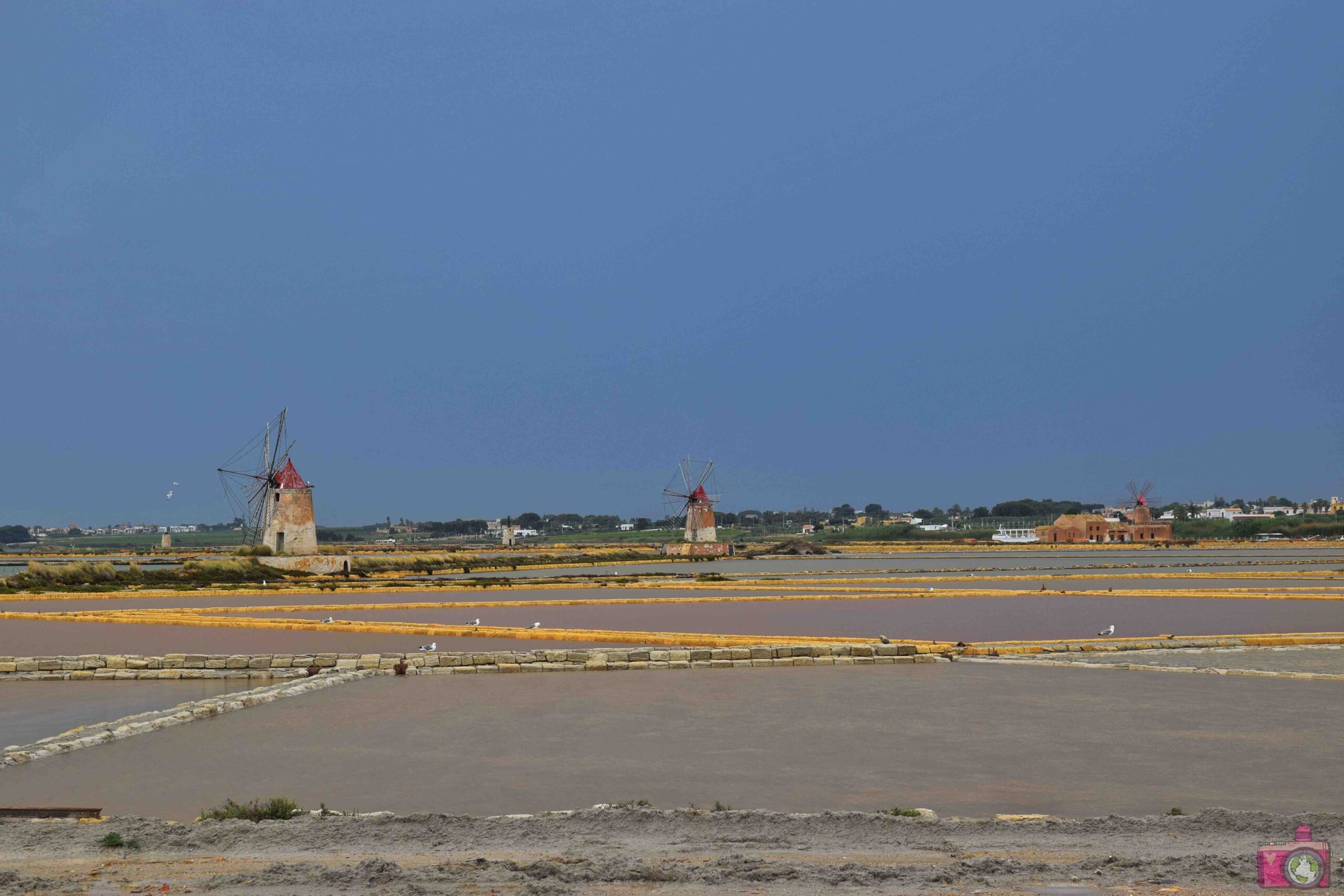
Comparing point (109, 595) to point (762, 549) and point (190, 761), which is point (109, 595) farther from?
point (762, 549)

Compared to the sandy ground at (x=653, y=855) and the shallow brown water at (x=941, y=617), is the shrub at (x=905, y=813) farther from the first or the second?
the shallow brown water at (x=941, y=617)

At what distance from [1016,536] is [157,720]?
321 feet

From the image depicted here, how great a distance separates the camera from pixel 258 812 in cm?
618

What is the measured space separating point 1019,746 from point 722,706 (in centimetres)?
320

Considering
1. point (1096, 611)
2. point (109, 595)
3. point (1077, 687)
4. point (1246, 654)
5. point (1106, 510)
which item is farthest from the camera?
point (1106, 510)

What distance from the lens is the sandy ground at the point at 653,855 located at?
4832 millimetres

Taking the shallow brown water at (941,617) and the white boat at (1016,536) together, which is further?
the white boat at (1016,536)

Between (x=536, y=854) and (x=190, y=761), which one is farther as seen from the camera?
(x=190, y=761)

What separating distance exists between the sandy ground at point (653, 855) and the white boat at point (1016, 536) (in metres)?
92.4

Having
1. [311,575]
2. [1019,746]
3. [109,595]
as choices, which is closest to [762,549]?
[311,575]

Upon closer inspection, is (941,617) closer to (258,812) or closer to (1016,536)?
(258,812)

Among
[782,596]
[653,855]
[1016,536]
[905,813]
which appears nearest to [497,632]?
[905,813]

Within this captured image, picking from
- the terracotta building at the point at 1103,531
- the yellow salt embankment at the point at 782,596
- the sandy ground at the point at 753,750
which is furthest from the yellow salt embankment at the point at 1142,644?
the terracotta building at the point at 1103,531

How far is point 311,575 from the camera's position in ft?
135
